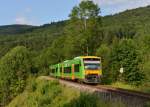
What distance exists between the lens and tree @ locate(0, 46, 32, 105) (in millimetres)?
93000

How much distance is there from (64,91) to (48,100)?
3841 mm

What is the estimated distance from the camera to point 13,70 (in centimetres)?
9669

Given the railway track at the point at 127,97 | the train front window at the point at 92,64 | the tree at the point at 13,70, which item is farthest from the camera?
the tree at the point at 13,70

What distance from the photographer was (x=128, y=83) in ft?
144

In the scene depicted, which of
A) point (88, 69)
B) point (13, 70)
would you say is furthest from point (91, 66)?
point (13, 70)

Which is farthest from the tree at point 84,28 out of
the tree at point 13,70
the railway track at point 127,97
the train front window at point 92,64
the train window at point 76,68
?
the railway track at point 127,97

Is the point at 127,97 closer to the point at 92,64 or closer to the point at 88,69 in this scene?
the point at 88,69

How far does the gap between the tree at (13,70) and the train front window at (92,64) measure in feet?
159

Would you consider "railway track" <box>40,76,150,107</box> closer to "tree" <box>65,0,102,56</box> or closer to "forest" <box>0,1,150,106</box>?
"forest" <box>0,1,150,106</box>

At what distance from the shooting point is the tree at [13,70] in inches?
3661

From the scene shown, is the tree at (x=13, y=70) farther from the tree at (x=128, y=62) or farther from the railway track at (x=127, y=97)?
the railway track at (x=127, y=97)

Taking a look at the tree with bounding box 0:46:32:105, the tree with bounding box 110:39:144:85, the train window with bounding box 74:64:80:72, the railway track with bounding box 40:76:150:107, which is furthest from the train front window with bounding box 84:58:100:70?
the tree with bounding box 0:46:32:105

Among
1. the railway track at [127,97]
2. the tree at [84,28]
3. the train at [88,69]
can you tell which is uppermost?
the tree at [84,28]

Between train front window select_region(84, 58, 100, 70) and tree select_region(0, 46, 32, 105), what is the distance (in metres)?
48.4
